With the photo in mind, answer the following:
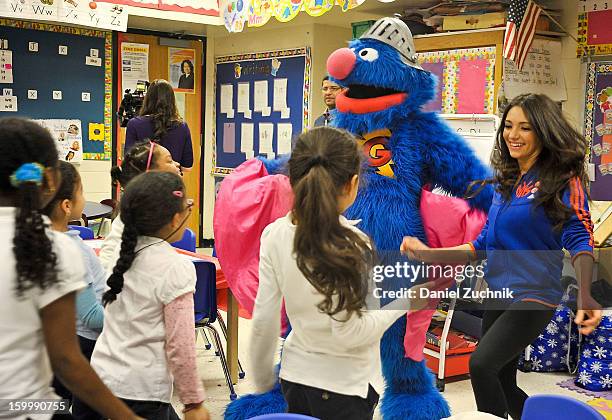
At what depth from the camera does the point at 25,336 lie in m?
1.32

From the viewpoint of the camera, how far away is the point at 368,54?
272cm

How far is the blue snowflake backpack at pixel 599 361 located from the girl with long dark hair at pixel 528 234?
4.80ft

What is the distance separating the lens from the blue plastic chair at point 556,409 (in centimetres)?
A: 165

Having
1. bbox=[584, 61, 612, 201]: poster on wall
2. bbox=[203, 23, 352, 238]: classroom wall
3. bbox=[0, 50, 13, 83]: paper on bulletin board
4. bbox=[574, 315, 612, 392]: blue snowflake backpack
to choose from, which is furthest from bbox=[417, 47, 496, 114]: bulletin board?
bbox=[0, 50, 13, 83]: paper on bulletin board

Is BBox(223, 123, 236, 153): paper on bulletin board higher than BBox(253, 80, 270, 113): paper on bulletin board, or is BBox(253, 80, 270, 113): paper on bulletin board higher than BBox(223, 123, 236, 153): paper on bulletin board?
BBox(253, 80, 270, 113): paper on bulletin board

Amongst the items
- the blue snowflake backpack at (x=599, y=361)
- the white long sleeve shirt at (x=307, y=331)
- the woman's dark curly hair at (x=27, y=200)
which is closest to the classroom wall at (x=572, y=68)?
the blue snowflake backpack at (x=599, y=361)

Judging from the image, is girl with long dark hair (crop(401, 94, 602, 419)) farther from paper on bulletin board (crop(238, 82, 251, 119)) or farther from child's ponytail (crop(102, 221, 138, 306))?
paper on bulletin board (crop(238, 82, 251, 119))

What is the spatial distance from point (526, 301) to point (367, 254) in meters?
0.79

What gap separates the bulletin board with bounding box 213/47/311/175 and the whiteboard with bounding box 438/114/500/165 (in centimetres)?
204

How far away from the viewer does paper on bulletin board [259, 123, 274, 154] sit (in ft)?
21.9

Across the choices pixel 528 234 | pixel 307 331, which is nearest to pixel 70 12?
pixel 528 234

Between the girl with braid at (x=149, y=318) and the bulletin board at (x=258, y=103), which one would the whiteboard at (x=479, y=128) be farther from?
the girl with braid at (x=149, y=318)

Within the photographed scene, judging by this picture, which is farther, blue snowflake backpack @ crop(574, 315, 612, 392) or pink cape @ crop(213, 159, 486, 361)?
blue snowflake backpack @ crop(574, 315, 612, 392)

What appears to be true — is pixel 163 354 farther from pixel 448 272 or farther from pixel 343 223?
pixel 448 272
